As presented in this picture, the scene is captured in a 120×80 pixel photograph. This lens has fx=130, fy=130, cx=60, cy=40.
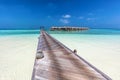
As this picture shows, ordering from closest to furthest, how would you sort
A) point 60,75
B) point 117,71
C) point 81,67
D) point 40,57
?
point 60,75 < point 81,67 < point 117,71 < point 40,57

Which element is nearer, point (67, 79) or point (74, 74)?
point (67, 79)

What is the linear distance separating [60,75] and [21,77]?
133 cm

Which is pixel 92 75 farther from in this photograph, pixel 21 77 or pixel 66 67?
pixel 21 77

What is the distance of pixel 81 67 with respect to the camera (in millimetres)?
3324

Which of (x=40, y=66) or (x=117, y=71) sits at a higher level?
(x=40, y=66)

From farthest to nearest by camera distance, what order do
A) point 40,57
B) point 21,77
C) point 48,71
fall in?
point 40,57
point 21,77
point 48,71

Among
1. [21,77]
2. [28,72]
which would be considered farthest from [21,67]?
[21,77]

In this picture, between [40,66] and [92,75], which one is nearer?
[92,75]

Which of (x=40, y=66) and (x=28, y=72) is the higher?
(x=40, y=66)

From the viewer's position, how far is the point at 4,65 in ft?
15.2

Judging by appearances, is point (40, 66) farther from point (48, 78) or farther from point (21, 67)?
point (21, 67)

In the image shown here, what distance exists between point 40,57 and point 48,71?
1227 mm

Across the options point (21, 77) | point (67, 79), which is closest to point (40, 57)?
point (21, 77)

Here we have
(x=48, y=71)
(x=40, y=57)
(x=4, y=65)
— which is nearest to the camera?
(x=48, y=71)
